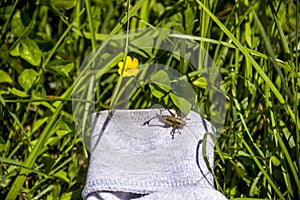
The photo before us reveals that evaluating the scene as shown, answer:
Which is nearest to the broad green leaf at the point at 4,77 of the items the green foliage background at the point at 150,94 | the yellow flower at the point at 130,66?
the green foliage background at the point at 150,94

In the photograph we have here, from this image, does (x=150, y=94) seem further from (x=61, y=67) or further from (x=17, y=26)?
(x=17, y=26)

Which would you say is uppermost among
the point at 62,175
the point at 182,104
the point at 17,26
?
the point at 17,26

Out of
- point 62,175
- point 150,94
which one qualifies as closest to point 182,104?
point 150,94

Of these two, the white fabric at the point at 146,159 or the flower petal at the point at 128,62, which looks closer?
the white fabric at the point at 146,159

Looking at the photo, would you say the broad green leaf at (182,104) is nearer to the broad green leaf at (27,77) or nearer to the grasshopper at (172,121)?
the grasshopper at (172,121)

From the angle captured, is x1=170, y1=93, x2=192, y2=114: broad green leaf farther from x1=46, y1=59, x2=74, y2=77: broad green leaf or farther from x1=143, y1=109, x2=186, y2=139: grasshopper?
x1=46, y1=59, x2=74, y2=77: broad green leaf

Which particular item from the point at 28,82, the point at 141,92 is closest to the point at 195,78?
the point at 141,92

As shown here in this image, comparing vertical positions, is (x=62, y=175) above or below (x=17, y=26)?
below
